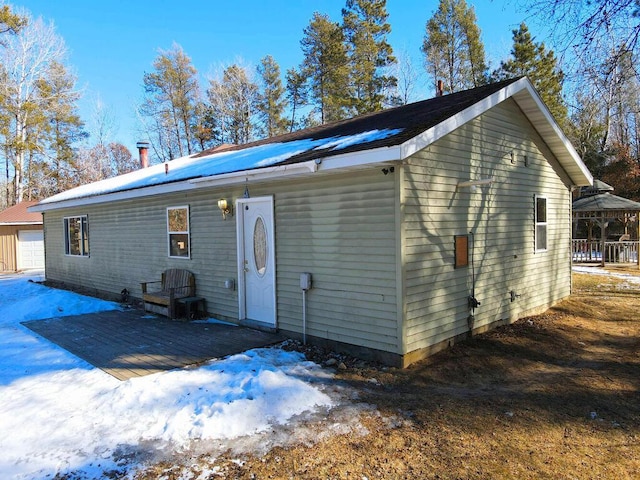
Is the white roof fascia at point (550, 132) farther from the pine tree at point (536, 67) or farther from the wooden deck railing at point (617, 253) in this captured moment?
the pine tree at point (536, 67)

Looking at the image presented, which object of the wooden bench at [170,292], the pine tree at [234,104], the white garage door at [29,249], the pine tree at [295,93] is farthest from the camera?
the pine tree at [234,104]

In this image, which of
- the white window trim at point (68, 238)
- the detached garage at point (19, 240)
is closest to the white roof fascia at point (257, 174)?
the white window trim at point (68, 238)

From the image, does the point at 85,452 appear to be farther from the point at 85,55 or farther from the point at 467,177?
the point at 85,55

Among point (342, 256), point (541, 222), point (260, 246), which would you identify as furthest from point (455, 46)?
point (342, 256)

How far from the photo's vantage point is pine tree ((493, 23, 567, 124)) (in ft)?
74.2

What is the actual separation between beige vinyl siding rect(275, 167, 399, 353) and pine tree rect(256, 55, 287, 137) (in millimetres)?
21153

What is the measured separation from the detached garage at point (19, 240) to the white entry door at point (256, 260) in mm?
18111

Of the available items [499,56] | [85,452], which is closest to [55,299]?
[85,452]

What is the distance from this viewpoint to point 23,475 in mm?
3162

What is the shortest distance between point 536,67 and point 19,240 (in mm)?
27870

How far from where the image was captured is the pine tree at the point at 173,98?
2788cm

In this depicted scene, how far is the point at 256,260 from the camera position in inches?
288

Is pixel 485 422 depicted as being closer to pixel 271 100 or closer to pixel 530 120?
pixel 530 120

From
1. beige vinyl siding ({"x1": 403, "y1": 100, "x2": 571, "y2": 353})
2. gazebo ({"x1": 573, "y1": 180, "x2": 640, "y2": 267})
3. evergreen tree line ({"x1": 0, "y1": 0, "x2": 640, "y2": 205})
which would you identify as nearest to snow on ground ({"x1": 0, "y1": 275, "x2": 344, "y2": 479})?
beige vinyl siding ({"x1": 403, "y1": 100, "x2": 571, "y2": 353})
